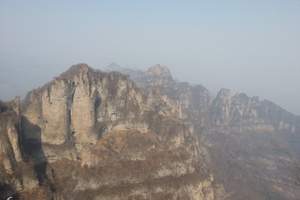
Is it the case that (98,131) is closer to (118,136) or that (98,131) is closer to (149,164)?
(118,136)

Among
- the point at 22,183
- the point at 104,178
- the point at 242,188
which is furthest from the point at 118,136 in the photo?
the point at 242,188

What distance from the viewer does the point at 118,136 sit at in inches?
4134

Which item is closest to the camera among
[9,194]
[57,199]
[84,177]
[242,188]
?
[9,194]

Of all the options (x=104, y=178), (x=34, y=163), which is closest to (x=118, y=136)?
(x=104, y=178)

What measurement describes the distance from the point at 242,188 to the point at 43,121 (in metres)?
98.7

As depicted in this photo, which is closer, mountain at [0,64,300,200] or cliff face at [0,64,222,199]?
mountain at [0,64,300,200]

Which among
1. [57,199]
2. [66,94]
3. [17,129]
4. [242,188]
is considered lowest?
[242,188]

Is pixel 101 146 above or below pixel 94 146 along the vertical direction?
below

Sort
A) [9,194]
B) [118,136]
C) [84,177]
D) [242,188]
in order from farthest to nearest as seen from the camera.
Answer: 1. [242,188]
2. [118,136]
3. [84,177]
4. [9,194]

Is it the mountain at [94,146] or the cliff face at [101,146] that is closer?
the mountain at [94,146]

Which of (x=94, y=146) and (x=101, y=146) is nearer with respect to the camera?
(x=94, y=146)

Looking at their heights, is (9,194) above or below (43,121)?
below

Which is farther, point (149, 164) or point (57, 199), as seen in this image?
point (149, 164)

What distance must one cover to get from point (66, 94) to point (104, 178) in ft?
68.5
